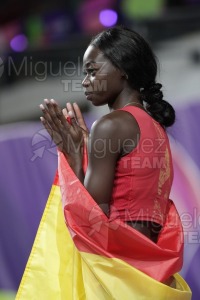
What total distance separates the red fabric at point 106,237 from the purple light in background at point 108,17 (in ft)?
13.0

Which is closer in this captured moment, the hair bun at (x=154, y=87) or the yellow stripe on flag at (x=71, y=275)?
the yellow stripe on flag at (x=71, y=275)

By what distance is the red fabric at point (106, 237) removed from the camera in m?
2.43

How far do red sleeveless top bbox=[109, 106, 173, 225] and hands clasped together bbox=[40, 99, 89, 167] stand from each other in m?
0.19

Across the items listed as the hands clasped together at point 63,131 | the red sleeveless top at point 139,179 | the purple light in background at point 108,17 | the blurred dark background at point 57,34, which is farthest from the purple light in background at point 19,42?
the red sleeveless top at point 139,179

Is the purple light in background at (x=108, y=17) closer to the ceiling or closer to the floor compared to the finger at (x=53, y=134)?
closer to the ceiling

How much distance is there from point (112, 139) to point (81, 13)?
4499 mm

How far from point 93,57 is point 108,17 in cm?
394

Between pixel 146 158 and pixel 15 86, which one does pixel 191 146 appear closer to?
pixel 146 158

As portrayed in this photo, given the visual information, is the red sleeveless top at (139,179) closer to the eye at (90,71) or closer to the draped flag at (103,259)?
the draped flag at (103,259)

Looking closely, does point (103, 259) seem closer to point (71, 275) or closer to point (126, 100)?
point (71, 275)

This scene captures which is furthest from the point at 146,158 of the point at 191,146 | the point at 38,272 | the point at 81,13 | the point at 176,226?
the point at 81,13

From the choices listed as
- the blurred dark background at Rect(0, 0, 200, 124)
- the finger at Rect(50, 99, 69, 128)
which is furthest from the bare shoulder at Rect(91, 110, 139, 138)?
the blurred dark background at Rect(0, 0, 200, 124)

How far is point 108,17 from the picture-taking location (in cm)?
643

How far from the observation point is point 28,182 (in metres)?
3.55
